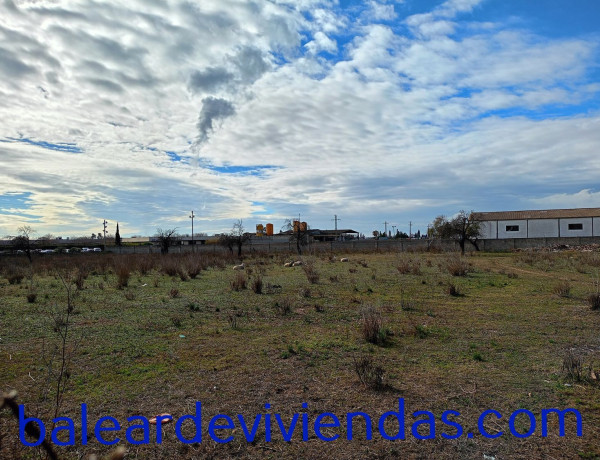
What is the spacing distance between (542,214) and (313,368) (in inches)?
2647

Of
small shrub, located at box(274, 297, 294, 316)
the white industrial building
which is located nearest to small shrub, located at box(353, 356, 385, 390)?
small shrub, located at box(274, 297, 294, 316)

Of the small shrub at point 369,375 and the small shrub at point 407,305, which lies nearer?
the small shrub at point 369,375

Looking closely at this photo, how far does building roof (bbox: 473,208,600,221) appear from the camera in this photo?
195 ft

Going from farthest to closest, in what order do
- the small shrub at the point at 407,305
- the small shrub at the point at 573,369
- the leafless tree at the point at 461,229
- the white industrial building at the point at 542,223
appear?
the white industrial building at the point at 542,223, the leafless tree at the point at 461,229, the small shrub at the point at 407,305, the small shrub at the point at 573,369

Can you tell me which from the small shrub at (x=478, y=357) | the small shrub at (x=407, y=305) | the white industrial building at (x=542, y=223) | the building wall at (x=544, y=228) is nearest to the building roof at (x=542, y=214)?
the white industrial building at (x=542, y=223)

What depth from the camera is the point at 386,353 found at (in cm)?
634

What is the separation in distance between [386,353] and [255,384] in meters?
2.24

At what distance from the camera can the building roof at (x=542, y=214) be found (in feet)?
195

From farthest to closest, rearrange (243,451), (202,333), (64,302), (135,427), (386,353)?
(64,302) < (202,333) < (386,353) < (135,427) < (243,451)

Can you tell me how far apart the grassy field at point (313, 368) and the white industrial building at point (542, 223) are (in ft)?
165

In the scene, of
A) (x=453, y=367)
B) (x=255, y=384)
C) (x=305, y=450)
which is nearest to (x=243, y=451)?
(x=305, y=450)

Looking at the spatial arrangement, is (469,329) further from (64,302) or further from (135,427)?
(64,302)

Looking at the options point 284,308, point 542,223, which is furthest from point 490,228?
point 284,308

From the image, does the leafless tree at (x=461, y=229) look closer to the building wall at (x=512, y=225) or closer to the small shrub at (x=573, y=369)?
the building wall at (x=512, y=225)
